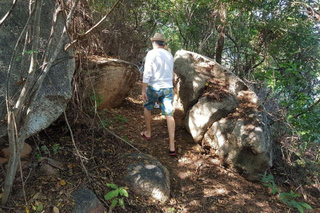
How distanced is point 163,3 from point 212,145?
4226mm

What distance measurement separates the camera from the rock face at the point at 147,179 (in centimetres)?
292

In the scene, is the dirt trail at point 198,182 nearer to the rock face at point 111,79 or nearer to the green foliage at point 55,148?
the rock face at point 111,79

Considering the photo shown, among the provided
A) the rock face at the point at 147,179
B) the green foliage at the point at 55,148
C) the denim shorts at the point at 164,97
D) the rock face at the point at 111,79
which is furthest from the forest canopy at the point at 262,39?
the rock face at the point at 147,179

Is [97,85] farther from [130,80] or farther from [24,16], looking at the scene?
[24,16]

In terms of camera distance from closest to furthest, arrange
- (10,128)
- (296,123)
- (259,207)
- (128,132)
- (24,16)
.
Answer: (10,128) → (24,16) → (259,207) → (296,123) → (128,132)

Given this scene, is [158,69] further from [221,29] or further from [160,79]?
[221,29]

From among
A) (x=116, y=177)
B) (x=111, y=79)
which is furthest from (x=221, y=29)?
(x=116, y=177)

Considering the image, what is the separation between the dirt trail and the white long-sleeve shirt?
106cm

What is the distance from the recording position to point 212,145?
4082 mm

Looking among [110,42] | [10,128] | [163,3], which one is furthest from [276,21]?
[10,128]

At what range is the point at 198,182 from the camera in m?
3.47

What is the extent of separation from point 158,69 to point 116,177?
6.14 feet

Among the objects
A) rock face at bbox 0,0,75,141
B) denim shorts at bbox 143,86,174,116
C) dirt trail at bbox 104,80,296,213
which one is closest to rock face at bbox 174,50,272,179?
dirt trail at bbox 104,80,296,213

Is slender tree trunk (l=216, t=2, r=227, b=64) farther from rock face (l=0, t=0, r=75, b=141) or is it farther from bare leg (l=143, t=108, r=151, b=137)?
rock face (l=0, t=0, r=75, b=141)
